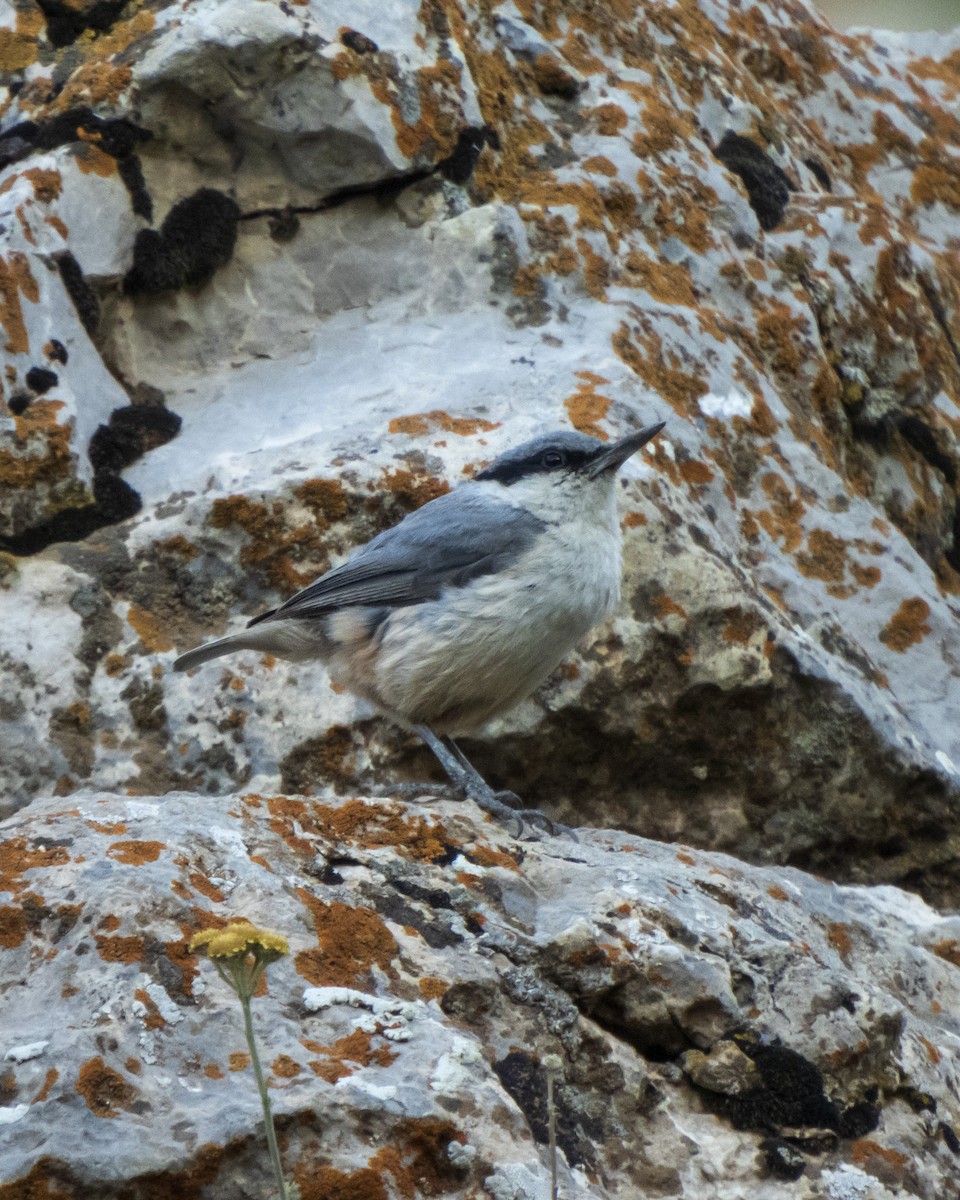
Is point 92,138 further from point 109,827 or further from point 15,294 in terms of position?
point 109,827

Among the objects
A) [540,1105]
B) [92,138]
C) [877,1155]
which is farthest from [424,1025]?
[92,138]

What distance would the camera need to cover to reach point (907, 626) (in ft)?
17.5

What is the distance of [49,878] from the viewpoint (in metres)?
2.84

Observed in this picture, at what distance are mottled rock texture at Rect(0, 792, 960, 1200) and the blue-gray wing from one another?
93cm

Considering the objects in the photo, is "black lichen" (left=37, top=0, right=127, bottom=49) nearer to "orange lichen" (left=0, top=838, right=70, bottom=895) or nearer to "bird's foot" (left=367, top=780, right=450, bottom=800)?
"bird's foot" (left=367, top=780, right=450, bottom=800)

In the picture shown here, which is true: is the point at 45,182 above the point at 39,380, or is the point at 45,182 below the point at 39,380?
above

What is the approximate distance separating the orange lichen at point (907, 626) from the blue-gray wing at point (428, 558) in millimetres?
1719

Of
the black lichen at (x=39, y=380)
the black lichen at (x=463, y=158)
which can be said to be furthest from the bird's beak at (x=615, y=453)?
the black lichen at (x=39, y=380)

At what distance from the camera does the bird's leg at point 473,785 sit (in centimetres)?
404

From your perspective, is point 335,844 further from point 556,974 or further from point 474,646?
point 474,646

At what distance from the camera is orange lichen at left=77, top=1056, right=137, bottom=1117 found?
2338 millimetres

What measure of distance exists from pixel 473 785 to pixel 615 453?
1183 millimetres

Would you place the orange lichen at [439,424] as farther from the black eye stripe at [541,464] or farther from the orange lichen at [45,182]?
the orange lichen at [45,182]

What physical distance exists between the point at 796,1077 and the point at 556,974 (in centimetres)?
57
